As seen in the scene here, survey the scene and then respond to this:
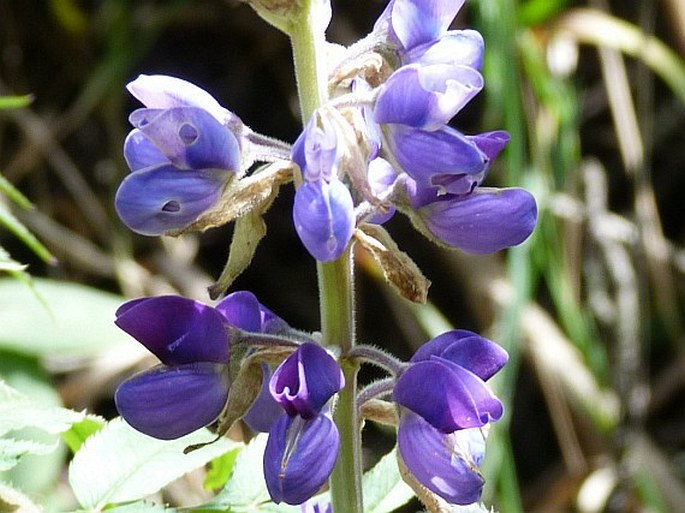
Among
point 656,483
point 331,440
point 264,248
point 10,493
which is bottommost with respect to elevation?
point 656,483

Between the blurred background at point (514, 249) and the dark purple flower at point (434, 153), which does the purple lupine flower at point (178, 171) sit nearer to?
the dark purple flower at point (434, 153)

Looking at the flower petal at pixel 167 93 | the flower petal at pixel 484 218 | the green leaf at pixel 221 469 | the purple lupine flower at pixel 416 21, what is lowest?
the green leaf at pixel 221 469

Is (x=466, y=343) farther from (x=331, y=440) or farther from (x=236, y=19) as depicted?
(x=236, y=19)

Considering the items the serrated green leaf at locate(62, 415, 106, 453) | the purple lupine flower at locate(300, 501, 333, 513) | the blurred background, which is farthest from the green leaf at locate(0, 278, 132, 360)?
the purple lupine flower at locate(300, 501, 333, 513)

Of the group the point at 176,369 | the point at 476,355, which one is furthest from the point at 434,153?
the point at 176,369

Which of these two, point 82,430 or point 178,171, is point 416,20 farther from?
point 82,430

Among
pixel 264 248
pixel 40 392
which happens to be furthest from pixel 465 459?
pixel 264 248

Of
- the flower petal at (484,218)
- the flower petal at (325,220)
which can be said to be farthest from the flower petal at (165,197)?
the flower petal at (484,218)
